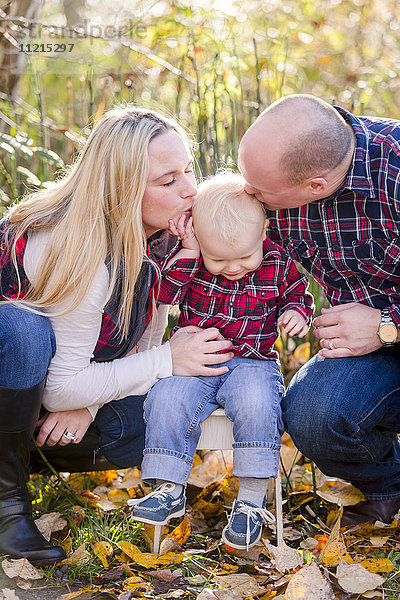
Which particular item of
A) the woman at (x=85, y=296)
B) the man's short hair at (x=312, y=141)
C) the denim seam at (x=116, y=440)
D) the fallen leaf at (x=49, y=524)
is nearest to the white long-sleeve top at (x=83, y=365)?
the woman at (x=85, y=296)

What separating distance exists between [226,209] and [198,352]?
1.28 feet

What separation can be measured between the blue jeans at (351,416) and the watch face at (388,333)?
86 mm

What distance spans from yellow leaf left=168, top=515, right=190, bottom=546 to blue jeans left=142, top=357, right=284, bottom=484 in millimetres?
201

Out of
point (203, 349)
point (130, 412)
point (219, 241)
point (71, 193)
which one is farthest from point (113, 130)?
point (130, 412)

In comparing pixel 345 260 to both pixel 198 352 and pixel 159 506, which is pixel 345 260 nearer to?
pixel 198 352

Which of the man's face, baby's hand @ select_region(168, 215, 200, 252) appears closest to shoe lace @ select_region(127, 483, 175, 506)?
baby's hand @ select_region(168, 215, 200, 252)

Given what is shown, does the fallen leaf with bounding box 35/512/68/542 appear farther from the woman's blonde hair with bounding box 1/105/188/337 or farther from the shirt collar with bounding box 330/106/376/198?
the shirt collar with bounding box 330/106/376/198

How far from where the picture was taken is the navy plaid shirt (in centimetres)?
166

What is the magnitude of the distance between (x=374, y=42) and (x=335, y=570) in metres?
5.58

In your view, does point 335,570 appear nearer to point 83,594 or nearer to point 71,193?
point 83,594

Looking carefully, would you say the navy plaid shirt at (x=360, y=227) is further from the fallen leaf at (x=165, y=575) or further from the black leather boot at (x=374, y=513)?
the fallen leaf at (x=165, y=575)

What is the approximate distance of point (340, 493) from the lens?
1932 mm

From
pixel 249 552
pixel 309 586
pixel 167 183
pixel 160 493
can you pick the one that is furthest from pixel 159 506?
pixel 167 183

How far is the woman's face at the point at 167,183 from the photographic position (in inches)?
66.4
